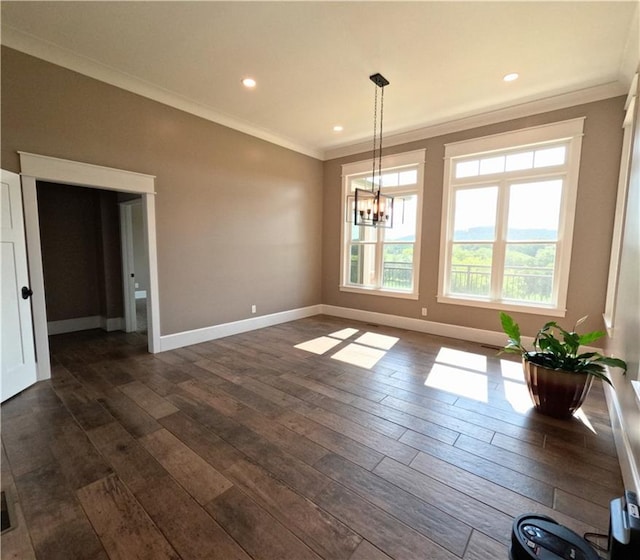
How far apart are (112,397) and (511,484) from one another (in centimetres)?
327

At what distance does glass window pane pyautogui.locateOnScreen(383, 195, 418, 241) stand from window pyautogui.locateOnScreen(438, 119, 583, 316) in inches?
21.7

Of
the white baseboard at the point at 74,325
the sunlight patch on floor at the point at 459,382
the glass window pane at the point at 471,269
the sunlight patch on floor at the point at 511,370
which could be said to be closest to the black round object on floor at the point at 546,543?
the sunlight patch on floor at the point at 459,382

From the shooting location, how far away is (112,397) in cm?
283

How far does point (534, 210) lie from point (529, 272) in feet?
2.81

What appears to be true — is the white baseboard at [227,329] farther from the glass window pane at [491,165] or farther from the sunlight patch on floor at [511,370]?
the glass window pane at [491,165]

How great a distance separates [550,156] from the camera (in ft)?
13.1

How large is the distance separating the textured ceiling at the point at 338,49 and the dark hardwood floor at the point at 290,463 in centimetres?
333

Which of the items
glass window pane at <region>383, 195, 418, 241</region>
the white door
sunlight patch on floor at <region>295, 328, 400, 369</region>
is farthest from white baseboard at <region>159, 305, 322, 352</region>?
glass window pane at <region>383, 195, 418, 241</region>

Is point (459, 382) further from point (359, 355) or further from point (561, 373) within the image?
point (359, 355)

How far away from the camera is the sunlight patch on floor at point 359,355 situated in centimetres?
378

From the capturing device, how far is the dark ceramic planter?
246cm

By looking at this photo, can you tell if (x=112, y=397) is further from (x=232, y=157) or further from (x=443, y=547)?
(x=232, y=157)

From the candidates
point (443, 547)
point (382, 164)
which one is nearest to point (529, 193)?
point (382, 164)

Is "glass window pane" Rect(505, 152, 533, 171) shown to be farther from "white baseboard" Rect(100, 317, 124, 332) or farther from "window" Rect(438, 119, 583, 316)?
"white baseboard" Rect(100, 317, 124, 332)
